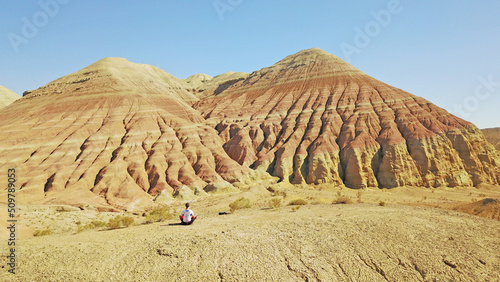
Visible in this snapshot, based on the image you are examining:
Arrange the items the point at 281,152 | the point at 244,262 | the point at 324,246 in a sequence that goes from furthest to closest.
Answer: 1. the point at 281,152
2. the point at 324,246
3. the point at 244,262

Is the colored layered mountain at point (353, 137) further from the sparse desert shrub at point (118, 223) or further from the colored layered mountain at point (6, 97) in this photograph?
the colored layered mountain at point (6, 97)

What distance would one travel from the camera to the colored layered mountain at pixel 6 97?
10344 cm

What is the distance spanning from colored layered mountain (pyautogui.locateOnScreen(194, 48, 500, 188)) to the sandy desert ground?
30.3 metres

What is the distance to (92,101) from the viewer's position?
55.6 m

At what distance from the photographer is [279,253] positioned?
1076 cm

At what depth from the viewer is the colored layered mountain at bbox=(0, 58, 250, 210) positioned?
116 ft

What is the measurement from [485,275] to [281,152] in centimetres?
3856

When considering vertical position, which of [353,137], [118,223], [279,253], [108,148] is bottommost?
[279,253]

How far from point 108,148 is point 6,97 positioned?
101 m

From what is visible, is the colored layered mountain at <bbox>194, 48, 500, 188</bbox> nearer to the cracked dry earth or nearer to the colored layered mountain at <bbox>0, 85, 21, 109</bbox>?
the cracked dry earth

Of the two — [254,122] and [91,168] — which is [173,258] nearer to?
[91,168]

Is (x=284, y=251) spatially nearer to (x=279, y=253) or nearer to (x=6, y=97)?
(x=279, y=253)

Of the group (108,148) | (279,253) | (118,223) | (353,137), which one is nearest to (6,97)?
(108,148)

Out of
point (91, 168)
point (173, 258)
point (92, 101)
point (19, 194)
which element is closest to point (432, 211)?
point (173, 258)
